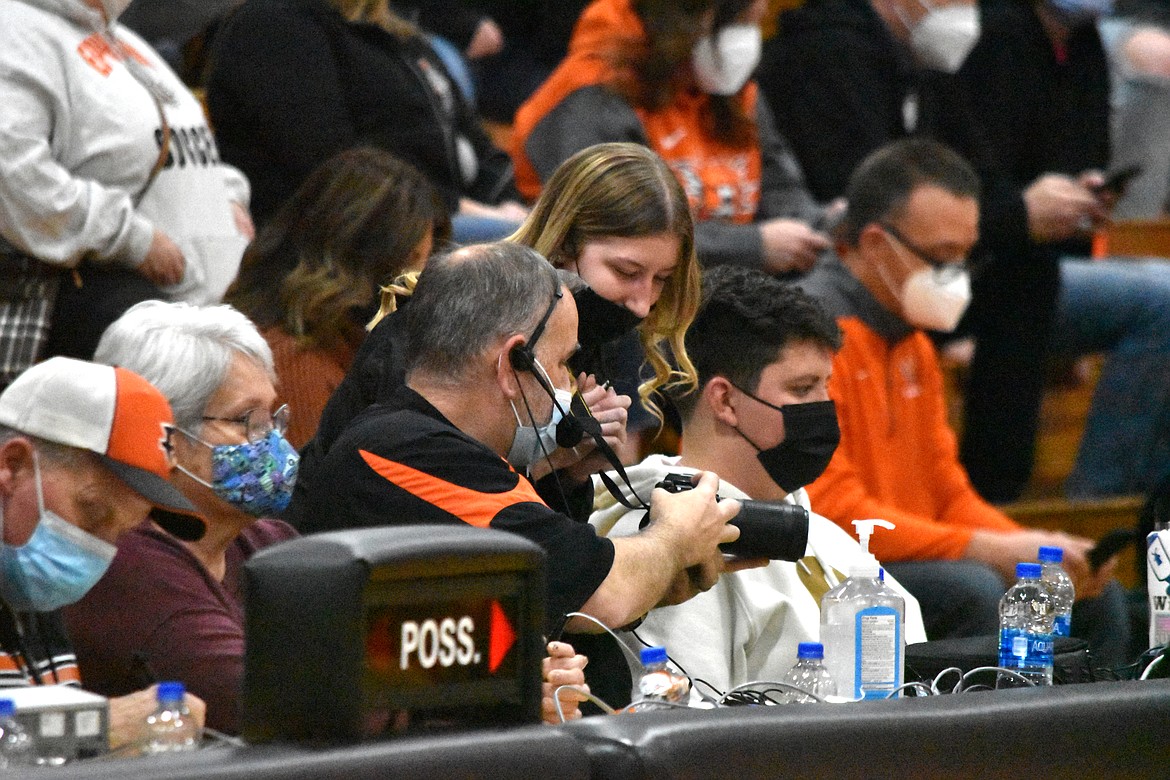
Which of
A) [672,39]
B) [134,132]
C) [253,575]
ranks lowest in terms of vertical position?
[253,575]

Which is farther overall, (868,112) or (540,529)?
(868,112)

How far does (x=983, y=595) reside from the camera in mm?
4020

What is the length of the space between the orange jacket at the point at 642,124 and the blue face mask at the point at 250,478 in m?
2.01

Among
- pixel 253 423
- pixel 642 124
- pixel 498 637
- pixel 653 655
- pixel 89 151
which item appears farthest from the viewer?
pixel 642 124

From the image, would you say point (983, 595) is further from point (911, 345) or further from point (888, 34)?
point (888, 34)

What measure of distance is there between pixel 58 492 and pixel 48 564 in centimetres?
9

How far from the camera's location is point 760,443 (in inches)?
125

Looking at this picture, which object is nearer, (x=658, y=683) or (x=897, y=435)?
(x=658, y=683)

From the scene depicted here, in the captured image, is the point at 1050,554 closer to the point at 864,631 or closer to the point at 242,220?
the point at 864,631

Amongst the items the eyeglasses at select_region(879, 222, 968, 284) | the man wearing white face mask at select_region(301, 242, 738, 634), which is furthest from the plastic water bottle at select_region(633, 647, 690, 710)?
the eyeglasses at select_region(879, 222, 968, 284)

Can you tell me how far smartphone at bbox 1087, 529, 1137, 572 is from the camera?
4.02 m

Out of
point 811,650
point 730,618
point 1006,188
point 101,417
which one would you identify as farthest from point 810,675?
point 1006,188

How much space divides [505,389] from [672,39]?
2184 mm

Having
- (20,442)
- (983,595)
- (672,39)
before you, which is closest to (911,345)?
(983,595)
